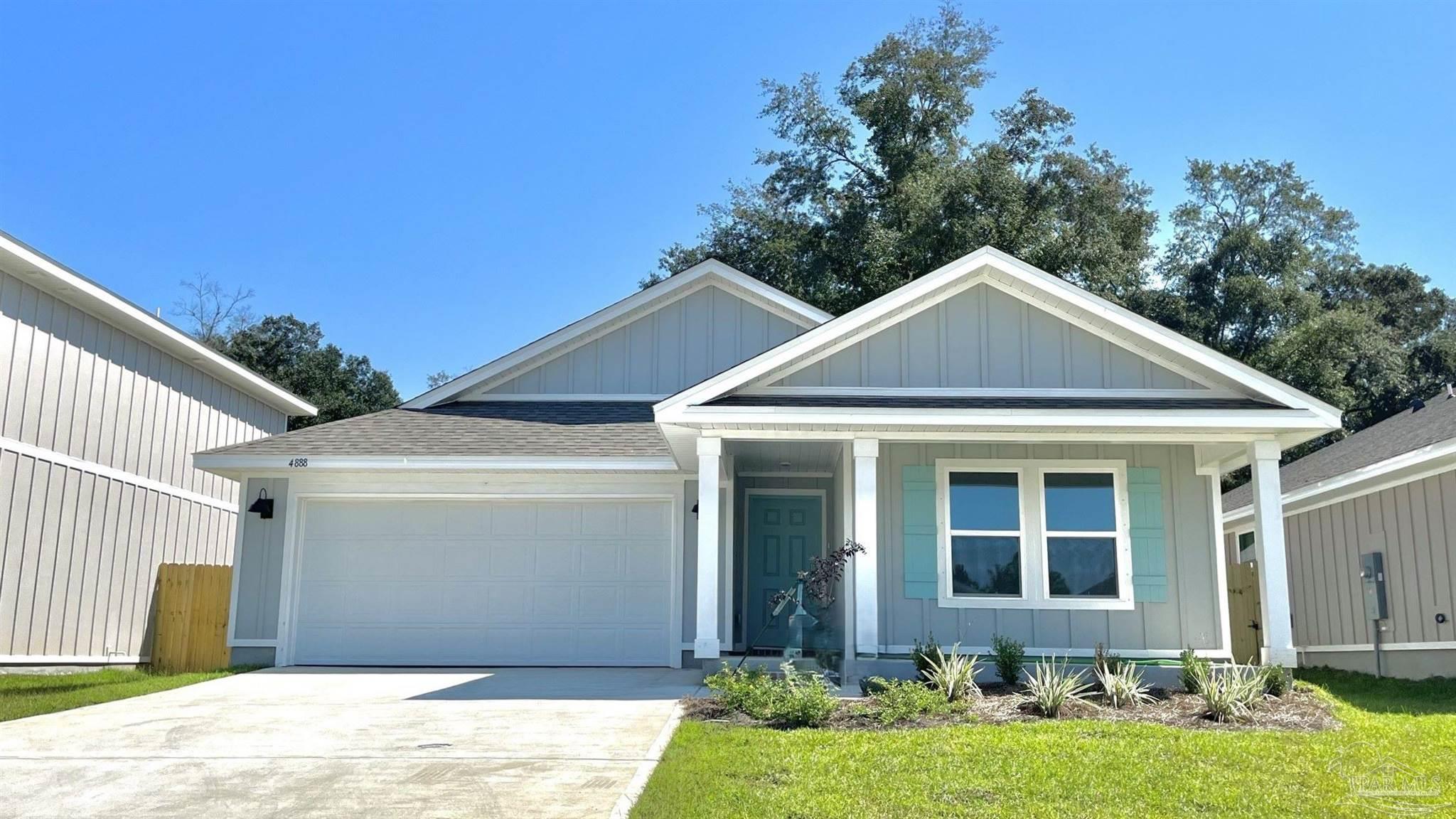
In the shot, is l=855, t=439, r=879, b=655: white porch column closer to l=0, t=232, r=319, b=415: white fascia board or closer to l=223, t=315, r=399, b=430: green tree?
l=0, t=232, r=319, b=415: white fascia board

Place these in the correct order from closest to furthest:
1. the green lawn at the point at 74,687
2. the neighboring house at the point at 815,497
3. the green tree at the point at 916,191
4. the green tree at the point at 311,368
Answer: the green lawn at the point at 74,687 → the neighboring house at the point at 815,497 → the green tree at the point at 916,191 → the green tree at the point at 311,368

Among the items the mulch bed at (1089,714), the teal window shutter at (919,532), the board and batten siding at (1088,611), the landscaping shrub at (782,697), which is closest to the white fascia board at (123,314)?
the mulch bed at (1089,714)

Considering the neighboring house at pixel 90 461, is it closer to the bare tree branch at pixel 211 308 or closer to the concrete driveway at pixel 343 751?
the concrete driveway at pixel 343 751

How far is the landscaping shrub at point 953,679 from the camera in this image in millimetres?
9133

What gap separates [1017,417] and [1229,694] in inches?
123

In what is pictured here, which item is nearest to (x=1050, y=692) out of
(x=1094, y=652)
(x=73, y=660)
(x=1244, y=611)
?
(x=1094, y=652)

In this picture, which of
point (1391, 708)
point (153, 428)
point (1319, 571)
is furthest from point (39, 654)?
point (1319, 571)

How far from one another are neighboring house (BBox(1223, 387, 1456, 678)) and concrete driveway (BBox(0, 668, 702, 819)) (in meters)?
6.58

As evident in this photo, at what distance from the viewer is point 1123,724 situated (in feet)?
26.2

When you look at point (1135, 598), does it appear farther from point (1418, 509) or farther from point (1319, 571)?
point (1319, 571)

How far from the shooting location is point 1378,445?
14.3 meters

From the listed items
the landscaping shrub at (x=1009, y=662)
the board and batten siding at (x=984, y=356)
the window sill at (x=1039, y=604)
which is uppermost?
the board and batten siding at (x=984, y=356)

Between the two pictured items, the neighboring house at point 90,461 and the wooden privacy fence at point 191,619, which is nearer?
the neighboring house at point 90,461

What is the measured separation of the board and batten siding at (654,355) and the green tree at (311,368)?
69.2 feet
